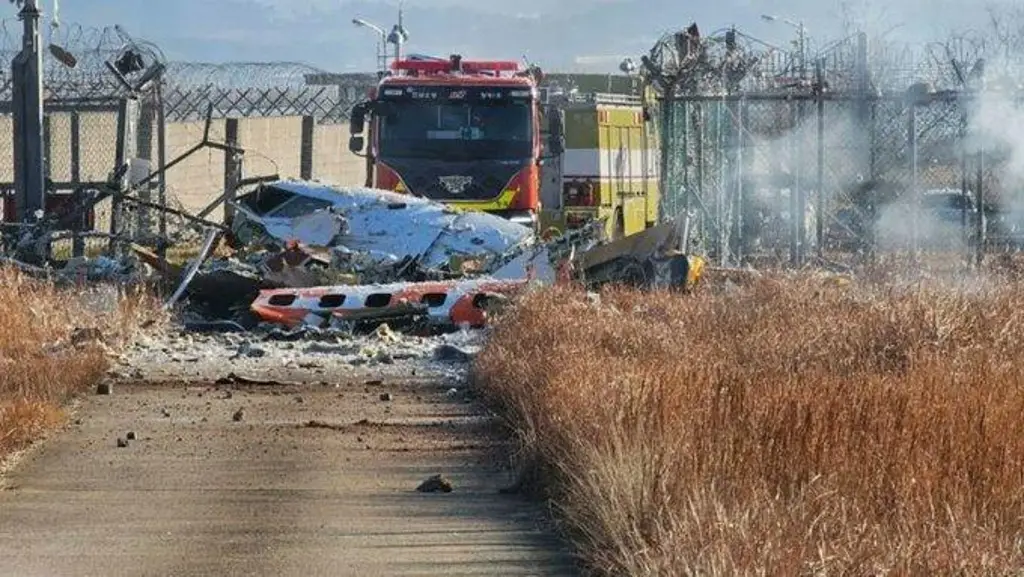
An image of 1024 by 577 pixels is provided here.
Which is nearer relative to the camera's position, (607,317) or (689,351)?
(689,351)

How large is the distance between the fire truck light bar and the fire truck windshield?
96 centimetres

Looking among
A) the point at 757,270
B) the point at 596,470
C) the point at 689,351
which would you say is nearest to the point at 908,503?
the point at 596,470

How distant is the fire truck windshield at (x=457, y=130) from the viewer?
26562mm

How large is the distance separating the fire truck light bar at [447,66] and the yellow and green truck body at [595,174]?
1246 mm

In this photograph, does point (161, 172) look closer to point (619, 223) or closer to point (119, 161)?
point (119, 161)

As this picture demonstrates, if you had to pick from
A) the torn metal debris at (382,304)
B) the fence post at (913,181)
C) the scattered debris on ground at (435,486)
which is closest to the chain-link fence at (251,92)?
the fence post at (913,181)

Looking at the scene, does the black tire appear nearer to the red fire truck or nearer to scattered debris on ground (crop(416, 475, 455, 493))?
the red fire truck

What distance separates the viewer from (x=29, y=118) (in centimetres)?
2236

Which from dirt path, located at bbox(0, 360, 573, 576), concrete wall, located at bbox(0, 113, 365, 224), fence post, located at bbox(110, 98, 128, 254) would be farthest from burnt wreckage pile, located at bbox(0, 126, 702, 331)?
dirt path, located at bbox(0, 360, 573, 576)

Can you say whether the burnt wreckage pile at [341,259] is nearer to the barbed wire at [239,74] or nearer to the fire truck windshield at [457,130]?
the fire truck windshield at [457,130]

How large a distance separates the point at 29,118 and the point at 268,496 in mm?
13343

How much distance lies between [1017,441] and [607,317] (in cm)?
727

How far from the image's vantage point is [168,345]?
17.8 metres

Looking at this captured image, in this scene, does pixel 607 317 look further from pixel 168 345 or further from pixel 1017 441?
pixel 1017 441
